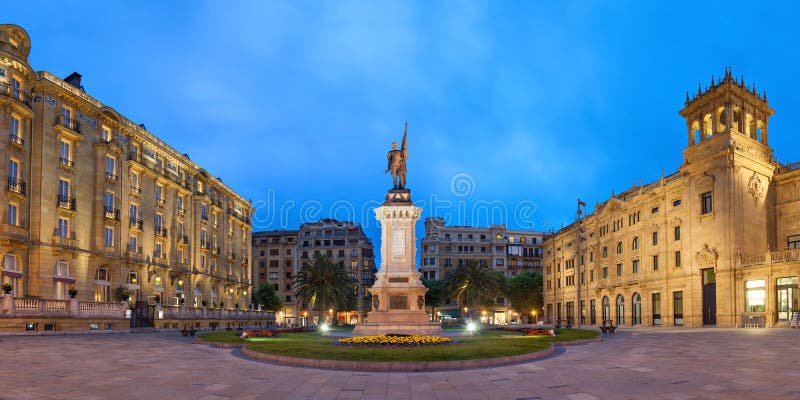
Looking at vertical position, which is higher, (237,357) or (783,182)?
(783,182)

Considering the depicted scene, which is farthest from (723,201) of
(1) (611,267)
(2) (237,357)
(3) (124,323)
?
(3) (124,323)

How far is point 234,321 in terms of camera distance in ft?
237

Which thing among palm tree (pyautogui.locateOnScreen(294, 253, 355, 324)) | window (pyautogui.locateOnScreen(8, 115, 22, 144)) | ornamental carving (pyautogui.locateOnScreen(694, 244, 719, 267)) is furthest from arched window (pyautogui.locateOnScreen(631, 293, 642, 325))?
window (pyautogui.locateOnScreen(8, 115, 22, 144))

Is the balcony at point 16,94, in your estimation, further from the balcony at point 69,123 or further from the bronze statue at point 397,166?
the bronze statue at point 397,166

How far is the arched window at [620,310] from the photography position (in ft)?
251

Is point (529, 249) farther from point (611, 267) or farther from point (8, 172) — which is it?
point (8, 172)

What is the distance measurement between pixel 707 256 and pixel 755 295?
6.10m

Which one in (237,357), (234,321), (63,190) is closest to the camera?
(237,357)

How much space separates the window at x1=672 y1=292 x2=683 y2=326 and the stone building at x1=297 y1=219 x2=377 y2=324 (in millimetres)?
80970

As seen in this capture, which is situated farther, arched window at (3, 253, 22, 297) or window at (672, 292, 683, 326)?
window at (672, 292, 683, 326)

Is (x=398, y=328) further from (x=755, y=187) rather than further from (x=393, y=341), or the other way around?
(x=755, y=187)

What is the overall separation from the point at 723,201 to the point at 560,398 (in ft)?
168

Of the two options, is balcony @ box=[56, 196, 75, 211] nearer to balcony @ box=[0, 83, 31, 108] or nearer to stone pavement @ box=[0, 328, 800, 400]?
balcony @ box=[0, 83, 31, 108]

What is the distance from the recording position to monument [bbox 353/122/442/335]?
36.8 m
